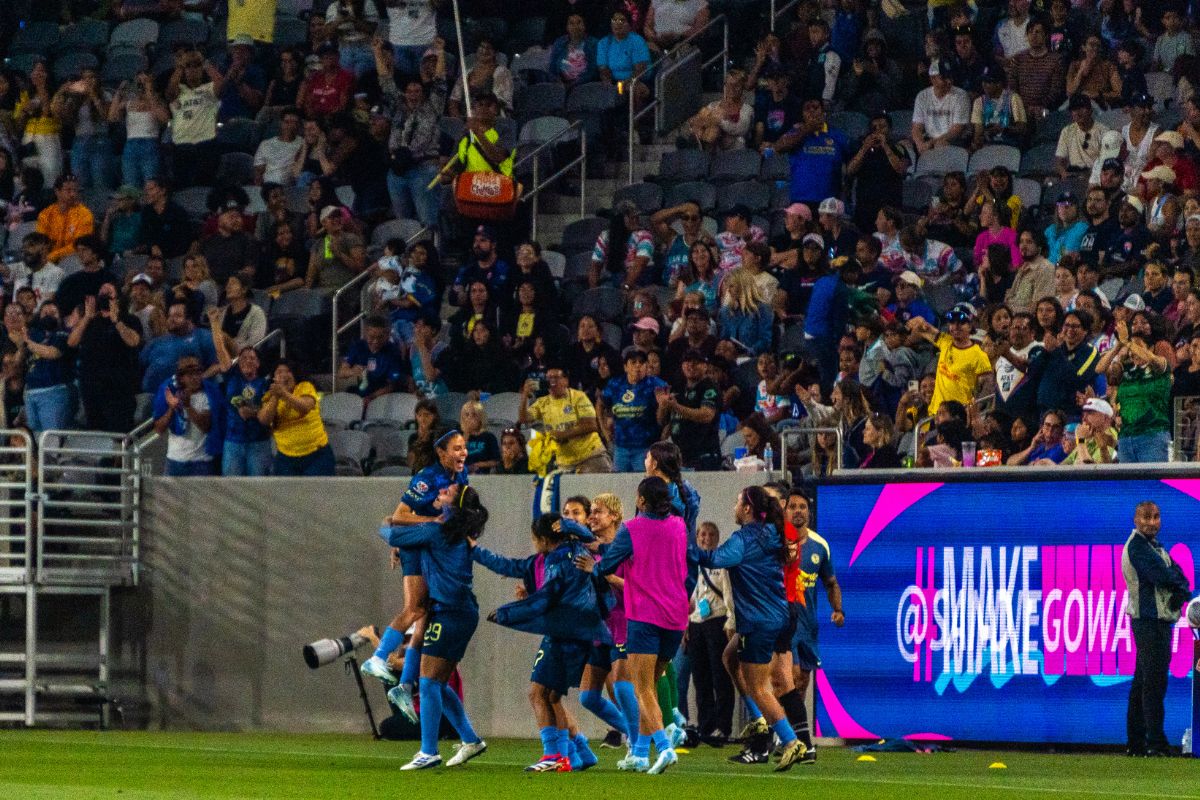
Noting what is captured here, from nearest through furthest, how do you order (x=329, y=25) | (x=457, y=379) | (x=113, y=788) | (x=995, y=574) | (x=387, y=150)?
1. (x=113, y=788)
2. (x=995, y=574)
3. (x=457, y=379)
4. (x=387, y=150)
5. (x=329, y=25)

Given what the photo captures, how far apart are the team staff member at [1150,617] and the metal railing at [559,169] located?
10214mm

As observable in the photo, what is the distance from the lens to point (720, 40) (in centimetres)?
2639

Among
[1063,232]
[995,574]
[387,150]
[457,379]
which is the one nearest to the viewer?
[995,574]

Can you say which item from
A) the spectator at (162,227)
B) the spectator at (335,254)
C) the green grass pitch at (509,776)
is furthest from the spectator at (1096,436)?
the spectator at (162,227)

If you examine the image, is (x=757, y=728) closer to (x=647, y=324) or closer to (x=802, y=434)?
(x=802, y=434)

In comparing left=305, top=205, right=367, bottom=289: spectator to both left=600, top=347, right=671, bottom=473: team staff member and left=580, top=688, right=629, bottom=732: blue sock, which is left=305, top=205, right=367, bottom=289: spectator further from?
left=580, top=688, right=629, bottom=732: blue sock

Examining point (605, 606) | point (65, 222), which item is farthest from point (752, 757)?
point (65, 222)

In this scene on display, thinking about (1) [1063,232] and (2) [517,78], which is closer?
(1) [1063,232]

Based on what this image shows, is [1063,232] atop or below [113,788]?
atop

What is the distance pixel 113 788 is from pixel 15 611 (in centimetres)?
933

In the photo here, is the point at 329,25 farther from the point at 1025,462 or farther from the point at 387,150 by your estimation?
the point at 1025,462

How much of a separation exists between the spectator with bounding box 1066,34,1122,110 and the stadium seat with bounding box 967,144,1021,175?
81cm

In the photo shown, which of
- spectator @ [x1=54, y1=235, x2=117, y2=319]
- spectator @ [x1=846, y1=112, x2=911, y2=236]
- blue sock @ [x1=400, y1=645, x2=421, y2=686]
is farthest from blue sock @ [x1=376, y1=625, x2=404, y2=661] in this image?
spectator @ [x1=54, y1=235, x2=117, y2=319]

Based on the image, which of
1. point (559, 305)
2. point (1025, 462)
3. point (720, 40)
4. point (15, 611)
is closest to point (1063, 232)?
point (1025, 462)
